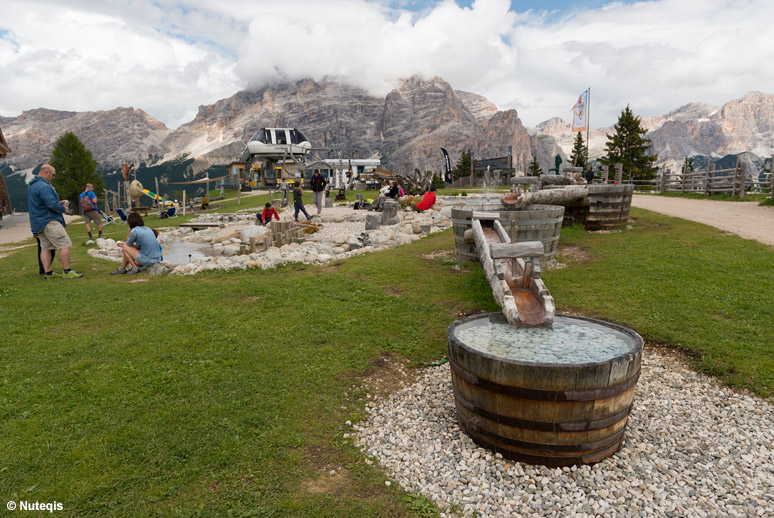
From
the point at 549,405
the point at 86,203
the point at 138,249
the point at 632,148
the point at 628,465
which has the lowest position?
the point at 628,465

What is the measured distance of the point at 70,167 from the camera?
5247cm

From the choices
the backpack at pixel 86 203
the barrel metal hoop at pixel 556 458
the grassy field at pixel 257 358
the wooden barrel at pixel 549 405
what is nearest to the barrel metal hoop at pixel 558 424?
the wooden barrel at pixel 549 405

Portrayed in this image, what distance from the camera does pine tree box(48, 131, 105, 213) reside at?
5184cm

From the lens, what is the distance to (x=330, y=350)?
582 cm

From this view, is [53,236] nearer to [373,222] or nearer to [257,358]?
[257,358]

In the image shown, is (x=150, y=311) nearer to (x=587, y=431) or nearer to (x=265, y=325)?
(x=265, y=325)

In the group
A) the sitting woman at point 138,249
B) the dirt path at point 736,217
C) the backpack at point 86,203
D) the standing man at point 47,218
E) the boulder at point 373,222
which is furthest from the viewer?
the boulder at point 373,222

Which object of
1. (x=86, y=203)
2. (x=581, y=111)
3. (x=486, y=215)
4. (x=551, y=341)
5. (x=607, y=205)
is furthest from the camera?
(x=581, y=111)

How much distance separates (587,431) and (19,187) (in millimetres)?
247376

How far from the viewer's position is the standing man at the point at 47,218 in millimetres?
9195

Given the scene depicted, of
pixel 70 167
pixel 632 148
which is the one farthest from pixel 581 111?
pixel 70 167

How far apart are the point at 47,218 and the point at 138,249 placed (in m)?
2.09

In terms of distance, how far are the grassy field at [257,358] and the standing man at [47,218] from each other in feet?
2.31

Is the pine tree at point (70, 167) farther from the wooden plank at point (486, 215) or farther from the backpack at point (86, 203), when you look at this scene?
the wooden plank at point (486, 215)
